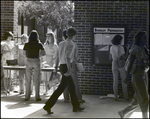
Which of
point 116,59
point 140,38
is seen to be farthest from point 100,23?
point 140,38

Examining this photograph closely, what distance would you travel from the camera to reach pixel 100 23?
34.8 feet

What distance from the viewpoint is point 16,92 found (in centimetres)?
1107

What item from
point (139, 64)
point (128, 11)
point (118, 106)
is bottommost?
point (118, 106)

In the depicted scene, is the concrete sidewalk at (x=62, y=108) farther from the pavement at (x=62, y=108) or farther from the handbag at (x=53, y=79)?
the handbag at (x=53, y=79)

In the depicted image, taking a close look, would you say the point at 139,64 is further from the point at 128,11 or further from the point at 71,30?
the point at 128,11

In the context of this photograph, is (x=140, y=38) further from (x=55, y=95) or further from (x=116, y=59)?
(x=116, y=59)

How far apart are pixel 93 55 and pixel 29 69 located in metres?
2.23

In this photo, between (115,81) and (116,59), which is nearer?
(116,59)

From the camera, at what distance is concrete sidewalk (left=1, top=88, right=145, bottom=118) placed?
7.58m

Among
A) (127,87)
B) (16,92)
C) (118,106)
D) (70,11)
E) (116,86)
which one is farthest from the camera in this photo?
(70,11)

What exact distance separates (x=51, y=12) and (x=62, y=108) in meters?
18.5

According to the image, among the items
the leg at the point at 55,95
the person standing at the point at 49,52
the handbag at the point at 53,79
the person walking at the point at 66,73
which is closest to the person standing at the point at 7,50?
the person standing at the point at 49,52

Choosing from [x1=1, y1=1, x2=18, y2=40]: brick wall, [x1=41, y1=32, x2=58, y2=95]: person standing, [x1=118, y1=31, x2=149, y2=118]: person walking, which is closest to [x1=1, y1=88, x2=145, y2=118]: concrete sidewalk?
[x1=41, y1=32, x2=58, y2=95]: person standing

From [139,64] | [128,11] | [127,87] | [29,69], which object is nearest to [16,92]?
[29,69]
